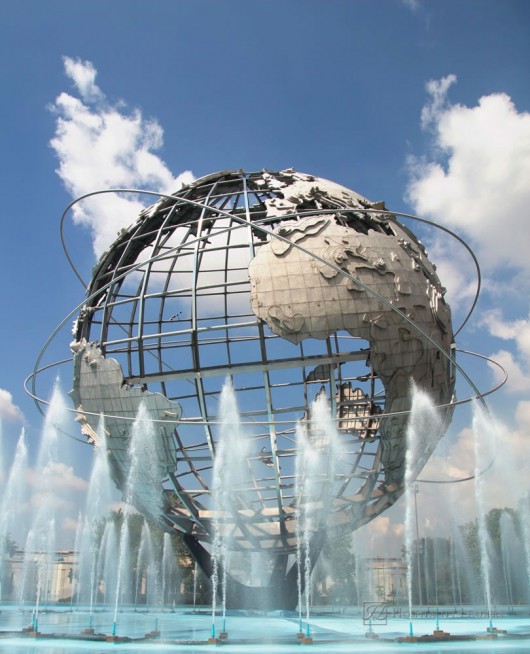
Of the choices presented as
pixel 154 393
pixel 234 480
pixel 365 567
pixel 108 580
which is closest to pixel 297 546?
pixel 234 480

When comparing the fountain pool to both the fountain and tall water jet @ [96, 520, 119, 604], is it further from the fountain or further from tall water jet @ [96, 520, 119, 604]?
tall water jet @ [96, 520, 119, 604]

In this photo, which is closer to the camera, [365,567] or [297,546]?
[297,546]

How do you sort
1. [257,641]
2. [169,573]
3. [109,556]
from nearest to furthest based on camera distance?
[257,641] → [109,556] → [169,573]

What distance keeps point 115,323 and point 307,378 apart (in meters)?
4.30

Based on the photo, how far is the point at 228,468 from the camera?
39.5ft

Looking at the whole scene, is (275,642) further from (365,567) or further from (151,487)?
(365,567)

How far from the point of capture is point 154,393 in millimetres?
11578

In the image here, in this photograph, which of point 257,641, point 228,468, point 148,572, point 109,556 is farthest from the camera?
point 148,572

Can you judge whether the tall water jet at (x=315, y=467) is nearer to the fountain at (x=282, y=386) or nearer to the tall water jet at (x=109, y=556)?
the fountain at (x=282, y=386)

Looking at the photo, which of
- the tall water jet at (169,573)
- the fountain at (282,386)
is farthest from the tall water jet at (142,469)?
the tall water jet at (169,573)

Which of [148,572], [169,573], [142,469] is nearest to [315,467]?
[142,469]

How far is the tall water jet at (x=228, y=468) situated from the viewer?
11.6m

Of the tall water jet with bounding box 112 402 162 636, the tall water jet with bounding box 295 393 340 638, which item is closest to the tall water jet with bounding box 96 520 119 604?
the tall water jet with bounding box 112 402 162 636

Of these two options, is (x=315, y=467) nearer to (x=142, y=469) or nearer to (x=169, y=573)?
(x=142, y=469)
